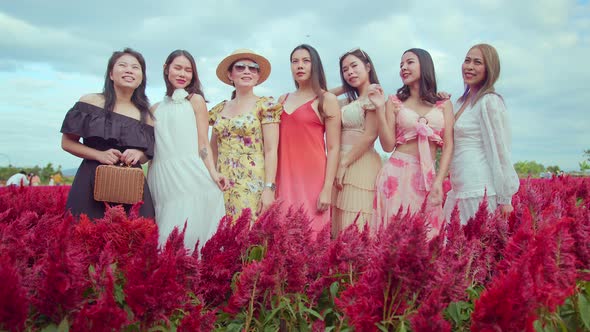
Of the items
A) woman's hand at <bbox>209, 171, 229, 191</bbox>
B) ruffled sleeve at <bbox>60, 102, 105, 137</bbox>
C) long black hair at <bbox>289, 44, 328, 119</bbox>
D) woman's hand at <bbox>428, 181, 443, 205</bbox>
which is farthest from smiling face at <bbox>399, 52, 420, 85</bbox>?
ruffled sleeve at <bbox>60, 102, 105, 137</bbox>

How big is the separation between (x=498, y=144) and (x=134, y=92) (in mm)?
3291

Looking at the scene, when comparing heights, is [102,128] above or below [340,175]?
above

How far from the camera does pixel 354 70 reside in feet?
16.4

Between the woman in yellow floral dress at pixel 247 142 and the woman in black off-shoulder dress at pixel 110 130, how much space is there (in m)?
0.82

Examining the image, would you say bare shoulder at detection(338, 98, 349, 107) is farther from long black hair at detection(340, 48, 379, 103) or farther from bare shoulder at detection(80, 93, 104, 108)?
bare shoulder at detection(80, 93, 104, 108)

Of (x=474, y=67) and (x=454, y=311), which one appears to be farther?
(x=474, y=67)

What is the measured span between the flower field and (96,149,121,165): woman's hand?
1.75 metres

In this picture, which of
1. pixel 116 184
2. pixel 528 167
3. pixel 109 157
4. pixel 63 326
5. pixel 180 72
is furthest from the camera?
pixel 528 167

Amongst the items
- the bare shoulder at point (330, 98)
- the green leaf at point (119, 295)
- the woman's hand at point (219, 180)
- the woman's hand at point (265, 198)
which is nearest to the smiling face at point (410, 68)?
the bare shoulder at point (330, 98)

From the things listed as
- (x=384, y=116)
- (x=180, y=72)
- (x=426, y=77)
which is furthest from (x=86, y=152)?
(x=426, y=77)

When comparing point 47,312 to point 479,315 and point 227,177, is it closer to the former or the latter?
point 479,315

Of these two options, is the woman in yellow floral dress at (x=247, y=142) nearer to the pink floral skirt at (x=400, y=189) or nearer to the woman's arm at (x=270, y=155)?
the woman's arm at (x=270, y=155)

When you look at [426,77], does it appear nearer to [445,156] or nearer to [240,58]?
[445,156]

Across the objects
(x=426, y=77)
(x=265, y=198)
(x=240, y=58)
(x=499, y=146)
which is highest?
(x=240, y=58)
